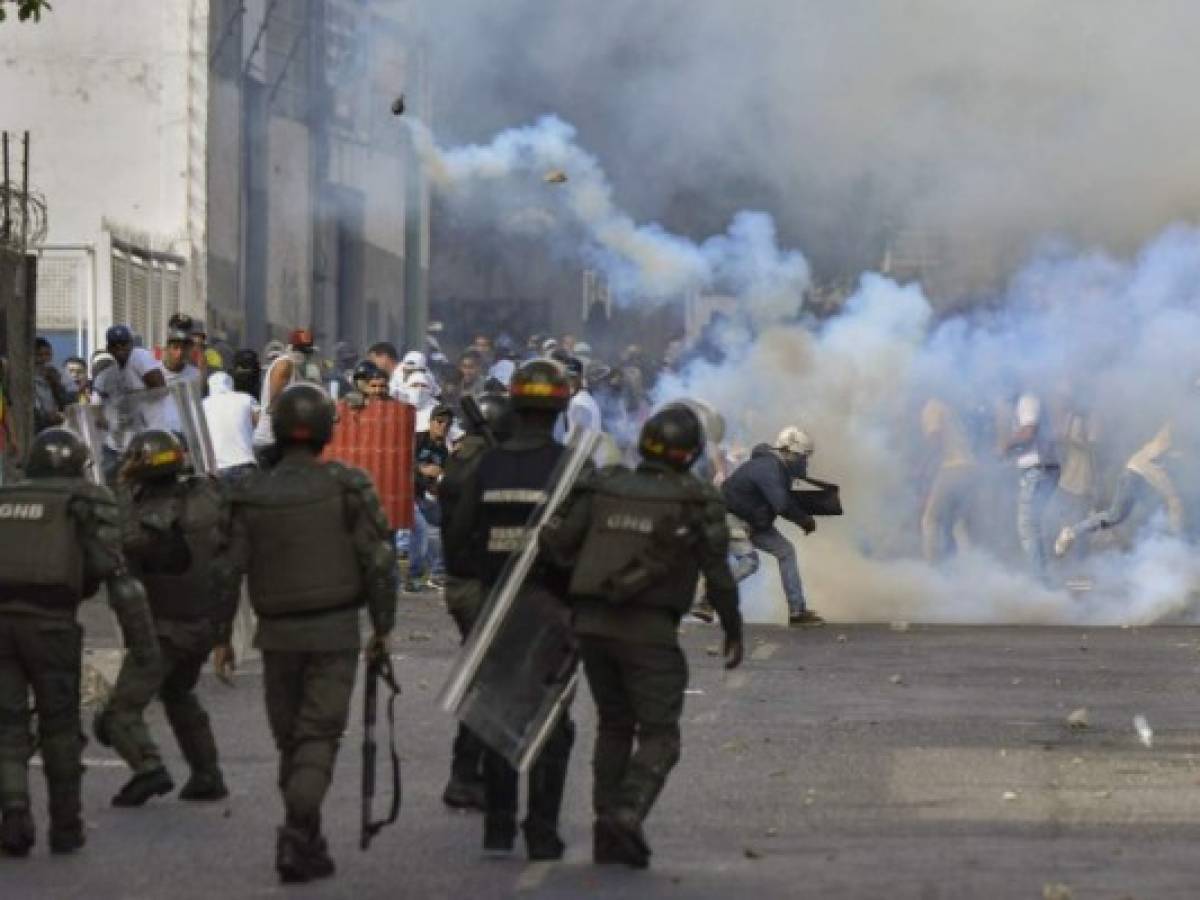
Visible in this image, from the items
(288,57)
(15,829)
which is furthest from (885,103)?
(15,829)

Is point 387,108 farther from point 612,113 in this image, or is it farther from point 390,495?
point 390,495

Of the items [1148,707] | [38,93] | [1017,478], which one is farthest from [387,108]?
[1148,707]

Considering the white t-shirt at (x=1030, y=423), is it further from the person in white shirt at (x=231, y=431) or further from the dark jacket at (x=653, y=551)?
the dark jacket at (x=653, y=551)

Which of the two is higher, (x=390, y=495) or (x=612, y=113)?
(x=612, y=113)

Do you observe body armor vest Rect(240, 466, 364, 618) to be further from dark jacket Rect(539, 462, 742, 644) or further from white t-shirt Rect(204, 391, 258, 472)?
white t-shirt Rect(204, 391, 258, 472)

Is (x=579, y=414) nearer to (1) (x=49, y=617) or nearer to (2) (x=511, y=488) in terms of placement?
(2) (x=511, y=488)

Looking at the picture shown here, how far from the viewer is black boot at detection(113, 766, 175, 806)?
41.7 ft

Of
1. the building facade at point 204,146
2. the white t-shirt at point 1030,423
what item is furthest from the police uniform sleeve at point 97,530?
the building facade at point 204,146

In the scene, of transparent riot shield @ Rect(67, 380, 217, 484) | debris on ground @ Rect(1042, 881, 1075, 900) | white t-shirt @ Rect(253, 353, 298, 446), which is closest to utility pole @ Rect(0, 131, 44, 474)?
white t-shirt @ Rect(253, 353, 298, 446)

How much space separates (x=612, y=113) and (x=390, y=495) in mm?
8112

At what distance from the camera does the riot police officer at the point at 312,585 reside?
433 inches

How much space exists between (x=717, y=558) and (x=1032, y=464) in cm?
1395

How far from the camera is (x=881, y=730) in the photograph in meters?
15.3

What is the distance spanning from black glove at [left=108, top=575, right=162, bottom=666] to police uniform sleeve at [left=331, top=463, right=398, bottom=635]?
1070mm
